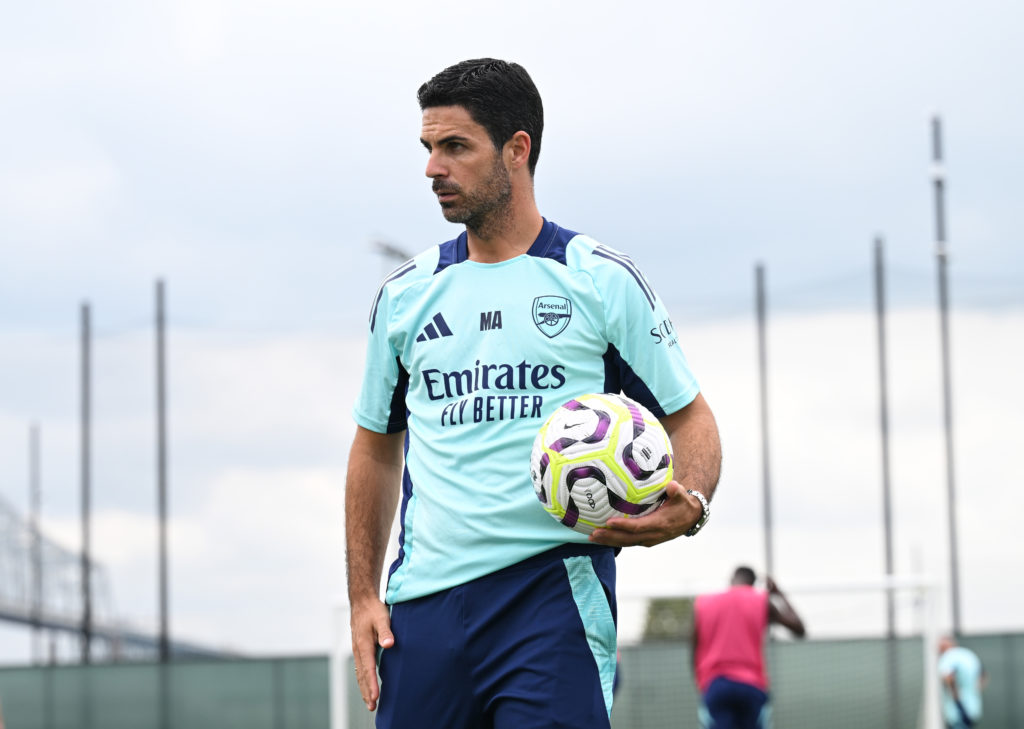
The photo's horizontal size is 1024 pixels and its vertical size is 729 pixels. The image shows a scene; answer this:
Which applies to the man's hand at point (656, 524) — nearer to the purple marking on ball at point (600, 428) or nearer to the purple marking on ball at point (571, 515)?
the purple marking on ball at point (571, 515)

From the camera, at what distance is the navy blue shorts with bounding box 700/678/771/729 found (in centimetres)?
1036

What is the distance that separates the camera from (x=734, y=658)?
1038 cm

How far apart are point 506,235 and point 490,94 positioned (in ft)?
1.04


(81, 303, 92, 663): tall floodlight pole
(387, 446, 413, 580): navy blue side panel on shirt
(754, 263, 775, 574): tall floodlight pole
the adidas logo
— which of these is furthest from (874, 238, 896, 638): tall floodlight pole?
the adidas logo

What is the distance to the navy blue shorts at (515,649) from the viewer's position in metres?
3.11

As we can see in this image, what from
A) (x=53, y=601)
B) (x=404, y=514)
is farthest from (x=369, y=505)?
(x=53, y=601)

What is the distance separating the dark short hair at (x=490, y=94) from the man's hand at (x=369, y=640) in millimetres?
1080

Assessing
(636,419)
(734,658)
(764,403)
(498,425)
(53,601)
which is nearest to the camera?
(636,419)

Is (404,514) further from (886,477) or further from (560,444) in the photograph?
(886,477)

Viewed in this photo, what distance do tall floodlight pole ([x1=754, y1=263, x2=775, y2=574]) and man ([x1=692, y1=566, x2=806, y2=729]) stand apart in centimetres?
910

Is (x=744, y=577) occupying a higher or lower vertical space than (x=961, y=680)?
higher

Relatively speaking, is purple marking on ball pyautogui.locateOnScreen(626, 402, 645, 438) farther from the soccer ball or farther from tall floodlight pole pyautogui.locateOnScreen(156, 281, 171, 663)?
tall floodlight pole pyautogui.locateOnScreen(156, 281, 171, 663)

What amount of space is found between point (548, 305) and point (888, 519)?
16.9 metres

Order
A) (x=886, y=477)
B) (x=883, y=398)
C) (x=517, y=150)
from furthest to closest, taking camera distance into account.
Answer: (x=883, y=398), (x=886, y=477), (x=517, y=150)
